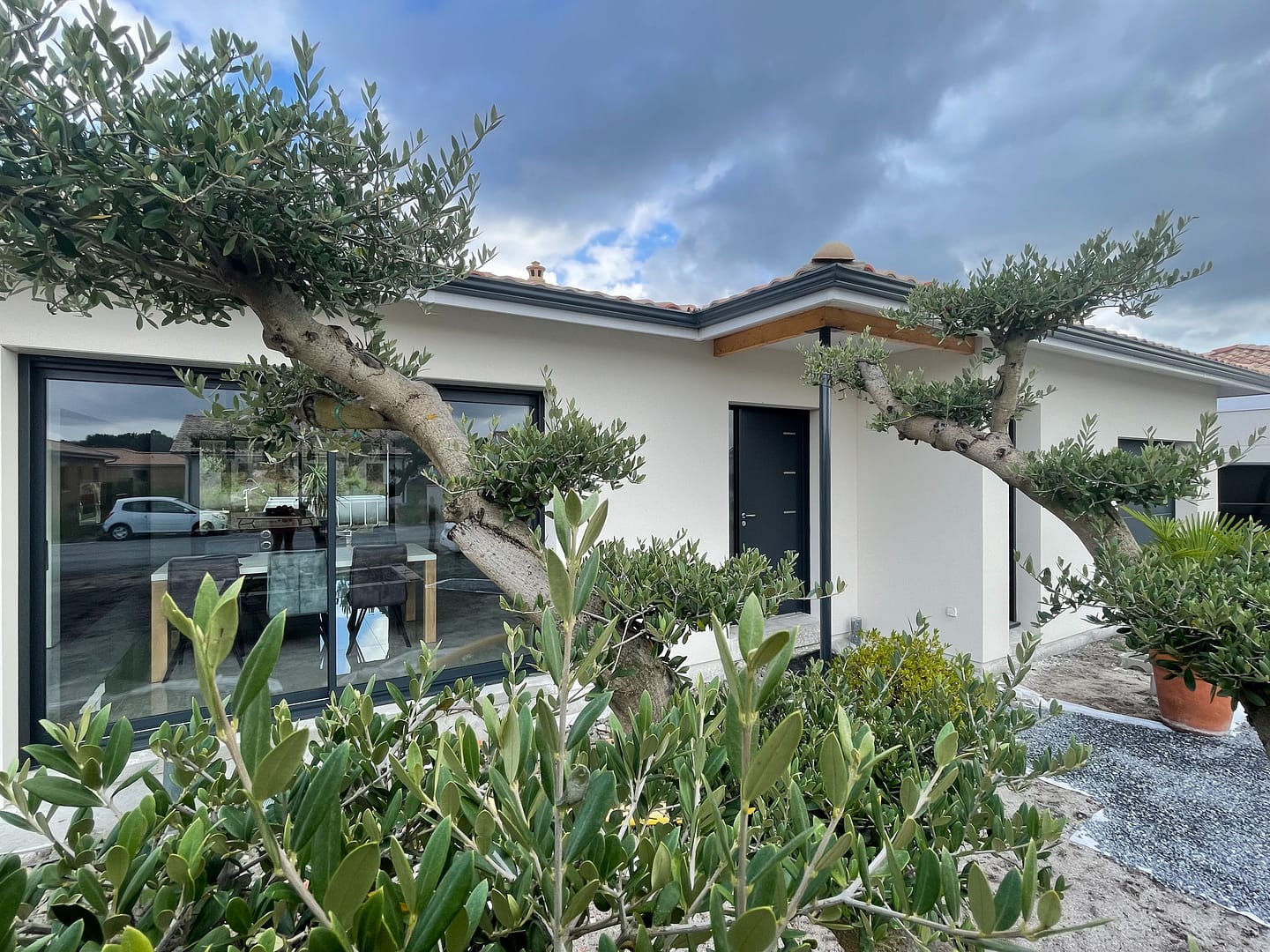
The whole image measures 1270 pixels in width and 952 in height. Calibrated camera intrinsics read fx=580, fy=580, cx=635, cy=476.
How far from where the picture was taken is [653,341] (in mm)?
4883

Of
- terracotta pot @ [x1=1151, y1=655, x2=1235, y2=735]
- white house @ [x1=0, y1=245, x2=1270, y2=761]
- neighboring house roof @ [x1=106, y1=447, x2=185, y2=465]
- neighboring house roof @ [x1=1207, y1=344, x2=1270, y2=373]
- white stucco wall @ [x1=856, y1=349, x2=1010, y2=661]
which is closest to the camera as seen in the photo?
white house @ [x1=0, y1=245, x2=1270, y2=761]

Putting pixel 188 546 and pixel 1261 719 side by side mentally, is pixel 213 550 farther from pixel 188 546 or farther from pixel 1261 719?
pixel 1261 719

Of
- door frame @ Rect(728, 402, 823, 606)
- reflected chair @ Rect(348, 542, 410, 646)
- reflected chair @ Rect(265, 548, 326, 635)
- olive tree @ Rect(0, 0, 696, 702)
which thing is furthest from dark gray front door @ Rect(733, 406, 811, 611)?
olive tree @ Rect(0, 0, 696, 702)

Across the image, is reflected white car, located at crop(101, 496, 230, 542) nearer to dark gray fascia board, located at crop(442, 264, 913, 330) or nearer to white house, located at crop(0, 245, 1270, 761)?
white house, located at crop(0, 245, 1270, 761)

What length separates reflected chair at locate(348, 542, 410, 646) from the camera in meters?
4.01

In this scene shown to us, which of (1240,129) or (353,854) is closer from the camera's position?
(353,854)

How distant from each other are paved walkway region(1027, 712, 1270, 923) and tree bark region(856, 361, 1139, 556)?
106 centimetres

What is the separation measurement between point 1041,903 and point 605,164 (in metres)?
6.32

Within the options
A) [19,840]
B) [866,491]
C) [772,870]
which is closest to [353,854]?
[772,870]

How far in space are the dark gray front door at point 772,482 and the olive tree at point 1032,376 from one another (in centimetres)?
222

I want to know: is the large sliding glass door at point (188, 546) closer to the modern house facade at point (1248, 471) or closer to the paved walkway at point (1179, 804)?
the paved walkway at point (1179, 804)

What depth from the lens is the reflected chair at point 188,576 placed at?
347 centimetres

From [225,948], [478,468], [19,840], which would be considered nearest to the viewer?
[225,948]

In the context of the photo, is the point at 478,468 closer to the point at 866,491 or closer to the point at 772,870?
the point at 772,870
